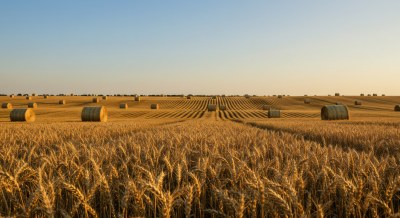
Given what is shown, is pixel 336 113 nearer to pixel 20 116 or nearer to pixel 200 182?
pixel 200 182

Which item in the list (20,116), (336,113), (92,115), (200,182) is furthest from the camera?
(92,115)

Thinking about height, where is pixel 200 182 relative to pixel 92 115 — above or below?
above

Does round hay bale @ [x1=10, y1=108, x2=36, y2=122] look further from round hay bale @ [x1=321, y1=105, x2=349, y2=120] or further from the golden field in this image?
round hay bale @ [x1=321, y1=105, x2=349, y2=120]

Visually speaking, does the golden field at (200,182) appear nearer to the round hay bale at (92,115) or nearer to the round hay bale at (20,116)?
the round hay bale at (92,115)

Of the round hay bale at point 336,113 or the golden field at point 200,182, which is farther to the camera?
the round hay bale at point 336,113

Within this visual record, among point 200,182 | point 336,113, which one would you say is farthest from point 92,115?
point 200,182

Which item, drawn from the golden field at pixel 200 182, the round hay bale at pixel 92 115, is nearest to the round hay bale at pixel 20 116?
the round hay bale at pixel 92 115

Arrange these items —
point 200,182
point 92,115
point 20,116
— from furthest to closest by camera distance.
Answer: point 92,115, point 20,116, point 200,182

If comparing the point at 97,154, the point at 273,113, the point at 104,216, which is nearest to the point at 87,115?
the point at 273,113

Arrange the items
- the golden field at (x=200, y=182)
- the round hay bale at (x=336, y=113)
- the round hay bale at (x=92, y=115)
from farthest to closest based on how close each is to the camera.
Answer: the round hay bale at (x=92, y=115), the round hay bale at (x=336, y=113), the golden field at (x=200, y=182)

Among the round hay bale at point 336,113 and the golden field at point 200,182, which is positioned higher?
the golden field at point 200,182

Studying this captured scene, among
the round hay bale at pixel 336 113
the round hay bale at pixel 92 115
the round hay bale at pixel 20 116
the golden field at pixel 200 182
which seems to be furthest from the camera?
the round hay bale at pixel 92 115

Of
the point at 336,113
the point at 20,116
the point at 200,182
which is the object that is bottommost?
the point at 20,116

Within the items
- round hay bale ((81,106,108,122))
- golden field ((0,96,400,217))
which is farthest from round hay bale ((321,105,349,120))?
round hay bale ((81,106,108,122))
